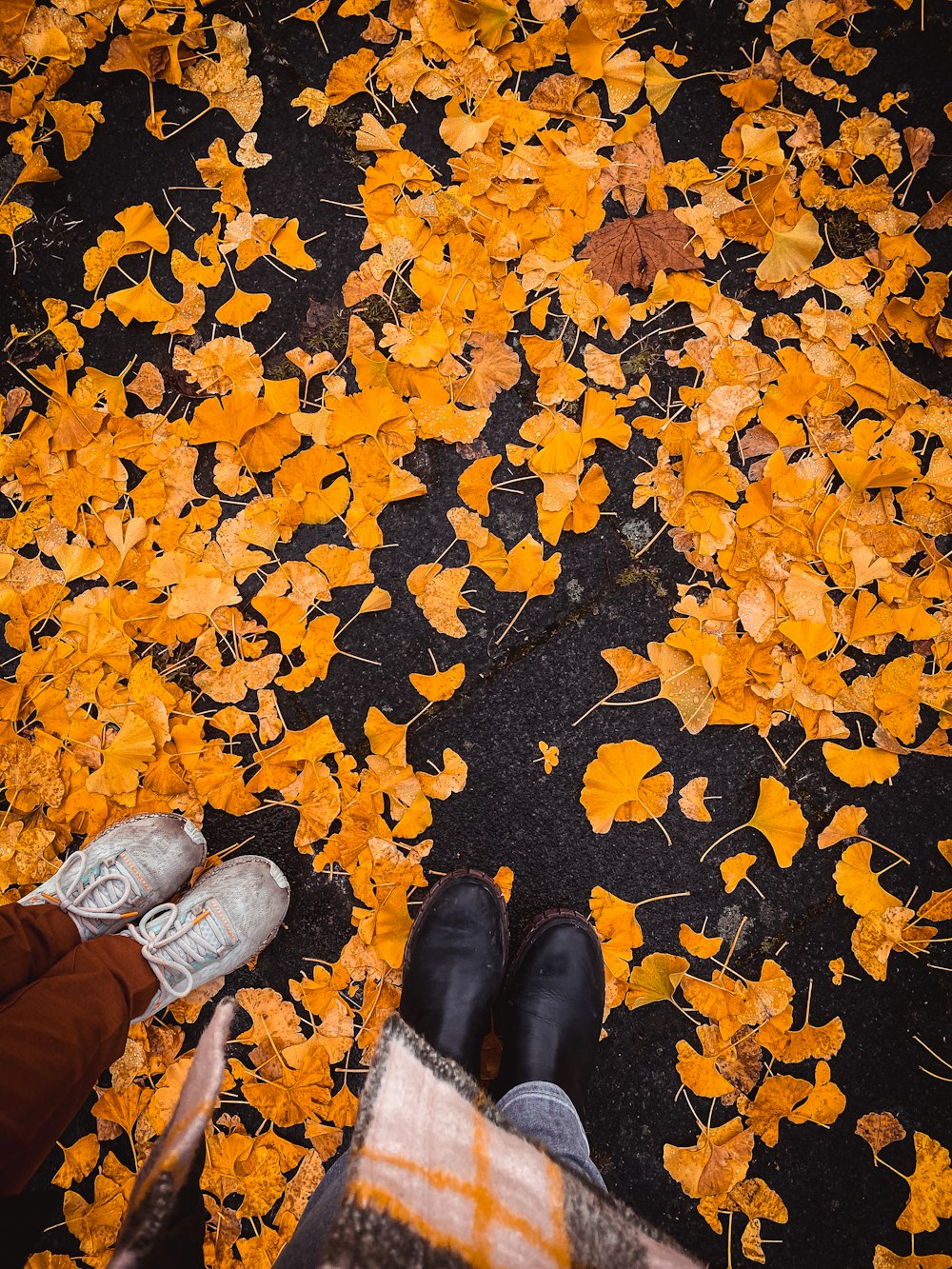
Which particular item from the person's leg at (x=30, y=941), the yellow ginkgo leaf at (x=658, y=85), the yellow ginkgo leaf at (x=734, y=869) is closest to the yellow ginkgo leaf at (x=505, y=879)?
the yellow ginkgo leaf at (x=734, y=869)

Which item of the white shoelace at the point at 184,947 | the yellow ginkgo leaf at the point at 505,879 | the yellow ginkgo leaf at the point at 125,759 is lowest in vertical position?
the yellow ginkgo leaf at the point at 505,879

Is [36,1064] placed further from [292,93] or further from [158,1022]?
[292,93]

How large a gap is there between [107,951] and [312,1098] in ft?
1.71

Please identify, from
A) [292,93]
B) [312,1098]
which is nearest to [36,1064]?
[312,1098]

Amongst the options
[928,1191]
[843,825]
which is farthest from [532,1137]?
[928,1191]

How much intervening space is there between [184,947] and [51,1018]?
32 cm

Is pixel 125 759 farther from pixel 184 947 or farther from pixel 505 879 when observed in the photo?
pixel 505 879

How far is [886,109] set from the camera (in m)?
1.71

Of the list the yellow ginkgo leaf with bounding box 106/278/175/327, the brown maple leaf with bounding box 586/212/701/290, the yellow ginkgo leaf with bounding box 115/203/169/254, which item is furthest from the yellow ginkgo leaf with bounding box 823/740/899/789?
the yellow ginkgo leaf with bounding box 115/203/169/254

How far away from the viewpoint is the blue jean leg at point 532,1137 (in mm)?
1104

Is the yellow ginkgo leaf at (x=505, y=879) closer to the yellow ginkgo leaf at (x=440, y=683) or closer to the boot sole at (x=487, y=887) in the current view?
the boot sole at (x=487, y=887)

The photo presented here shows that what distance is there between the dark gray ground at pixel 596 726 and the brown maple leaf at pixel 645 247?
139 millimetres

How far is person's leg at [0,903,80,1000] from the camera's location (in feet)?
4.54

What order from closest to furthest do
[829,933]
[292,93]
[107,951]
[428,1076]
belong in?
[428,1076], [107,951], [829,933], [292,93]
